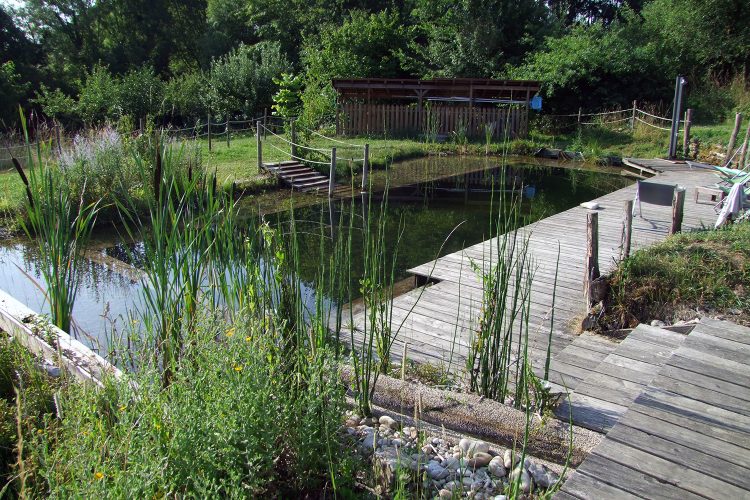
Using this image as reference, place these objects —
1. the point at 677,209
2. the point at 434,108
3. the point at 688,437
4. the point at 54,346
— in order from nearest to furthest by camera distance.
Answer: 1. the point at 688,437
2. the point at 54,346
3. the point at 677,209
4. the point at 434,108

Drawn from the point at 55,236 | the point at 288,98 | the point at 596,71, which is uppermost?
the point at 596,71

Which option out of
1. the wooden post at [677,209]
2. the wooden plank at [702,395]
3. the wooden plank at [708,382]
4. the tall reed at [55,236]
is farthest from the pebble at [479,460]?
the wooden post at [677,209]

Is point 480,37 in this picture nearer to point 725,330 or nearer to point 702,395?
point 725,330

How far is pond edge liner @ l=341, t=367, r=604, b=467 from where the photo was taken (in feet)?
6.98

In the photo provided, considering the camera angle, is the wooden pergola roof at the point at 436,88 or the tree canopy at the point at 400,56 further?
the tree canopy at the point at 400,56

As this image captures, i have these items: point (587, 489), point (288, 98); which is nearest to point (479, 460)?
point (587, 489)

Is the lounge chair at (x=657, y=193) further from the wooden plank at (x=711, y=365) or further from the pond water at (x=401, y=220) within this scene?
the wooden plank at (x=711, y=365)

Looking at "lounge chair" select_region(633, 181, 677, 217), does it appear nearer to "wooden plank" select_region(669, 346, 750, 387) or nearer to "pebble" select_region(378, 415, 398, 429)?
"wooden plank" select_region(669, 346, 750, 387)

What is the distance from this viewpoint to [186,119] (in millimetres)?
19344

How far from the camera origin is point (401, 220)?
716 cm

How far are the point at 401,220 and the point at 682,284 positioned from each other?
344 cm

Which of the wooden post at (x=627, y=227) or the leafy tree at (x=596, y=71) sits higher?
the leafy tree at (x=596, y=71)

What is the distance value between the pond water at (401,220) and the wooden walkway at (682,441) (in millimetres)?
1330

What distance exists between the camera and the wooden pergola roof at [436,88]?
16.4 meters
